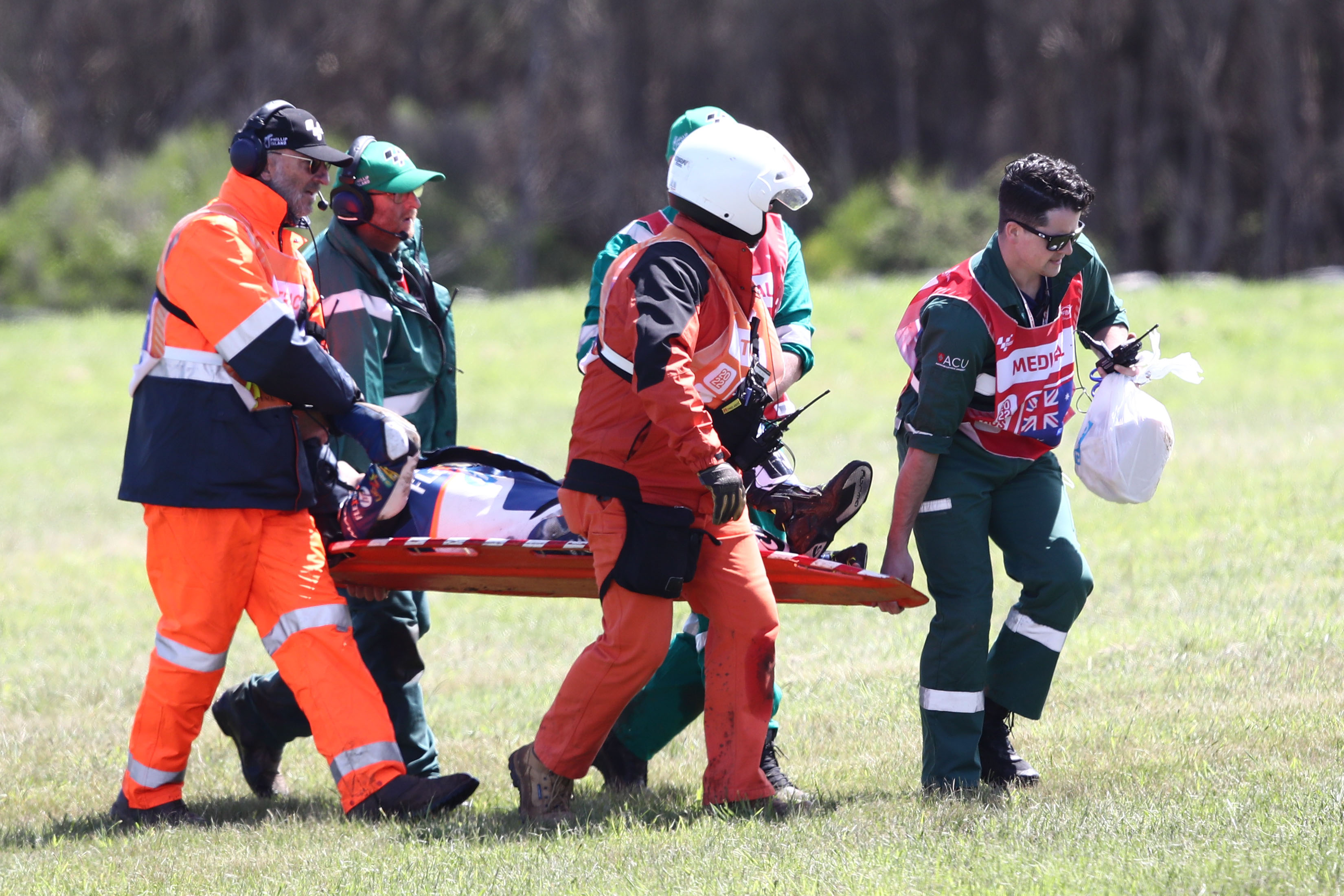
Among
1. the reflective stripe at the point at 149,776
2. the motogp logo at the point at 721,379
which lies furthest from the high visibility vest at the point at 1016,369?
the reflective stripe at the point at 149,776

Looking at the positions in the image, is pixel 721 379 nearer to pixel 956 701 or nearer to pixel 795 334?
pixel 795 334

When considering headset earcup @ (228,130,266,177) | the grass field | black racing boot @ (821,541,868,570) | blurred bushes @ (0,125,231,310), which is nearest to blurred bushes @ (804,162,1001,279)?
blurred bushes @ (0,125,231,310)

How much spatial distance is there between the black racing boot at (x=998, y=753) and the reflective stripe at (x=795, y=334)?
5.09 feet

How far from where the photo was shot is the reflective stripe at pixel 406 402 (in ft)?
20.5

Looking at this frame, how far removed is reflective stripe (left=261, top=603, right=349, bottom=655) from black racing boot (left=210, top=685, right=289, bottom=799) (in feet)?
3.05

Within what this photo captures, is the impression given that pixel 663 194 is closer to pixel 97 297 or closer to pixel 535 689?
pixel 97 297

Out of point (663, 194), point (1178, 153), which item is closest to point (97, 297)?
point (663, 194)

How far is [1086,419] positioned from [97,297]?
28.3 meters

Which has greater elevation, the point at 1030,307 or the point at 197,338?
the point at 1030,307

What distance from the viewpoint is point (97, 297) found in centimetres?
3042

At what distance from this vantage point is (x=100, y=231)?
30.8 m

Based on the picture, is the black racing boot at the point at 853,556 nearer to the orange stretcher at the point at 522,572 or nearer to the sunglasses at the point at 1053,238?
the orange stretcher at the point at 522,572

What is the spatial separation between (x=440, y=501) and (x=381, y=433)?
38 centimetres

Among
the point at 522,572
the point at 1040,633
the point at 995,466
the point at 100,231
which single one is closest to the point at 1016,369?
the point at 995,466
